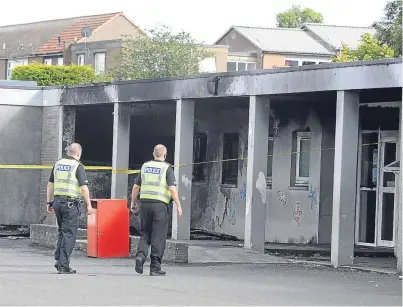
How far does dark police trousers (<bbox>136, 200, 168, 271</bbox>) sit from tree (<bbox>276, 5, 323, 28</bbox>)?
104970mm

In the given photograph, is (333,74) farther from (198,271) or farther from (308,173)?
(308,173)

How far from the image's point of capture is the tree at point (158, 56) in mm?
56688

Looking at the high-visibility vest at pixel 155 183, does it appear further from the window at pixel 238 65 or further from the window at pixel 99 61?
the window at pixel 238 65

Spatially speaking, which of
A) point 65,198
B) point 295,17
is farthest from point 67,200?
point 295,17

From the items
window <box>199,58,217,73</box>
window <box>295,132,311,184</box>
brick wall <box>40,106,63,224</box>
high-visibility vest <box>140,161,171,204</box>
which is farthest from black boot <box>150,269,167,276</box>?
window <box>199,58,217,73</box>

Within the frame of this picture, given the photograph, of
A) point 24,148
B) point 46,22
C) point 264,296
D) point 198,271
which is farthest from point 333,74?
point 46,22

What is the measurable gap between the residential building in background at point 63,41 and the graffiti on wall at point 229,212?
39.7 meters

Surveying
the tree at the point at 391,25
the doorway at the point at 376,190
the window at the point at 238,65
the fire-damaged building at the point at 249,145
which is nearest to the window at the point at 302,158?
the fire-damaged building at the point at 249,145

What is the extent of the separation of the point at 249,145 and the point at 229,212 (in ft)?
17.2

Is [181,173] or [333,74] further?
[181,173]

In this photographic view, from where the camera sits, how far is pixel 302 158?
76.8 feet

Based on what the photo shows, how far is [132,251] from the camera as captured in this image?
63.8ft

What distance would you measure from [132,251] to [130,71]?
3791cm

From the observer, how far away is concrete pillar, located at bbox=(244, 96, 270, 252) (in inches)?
778
